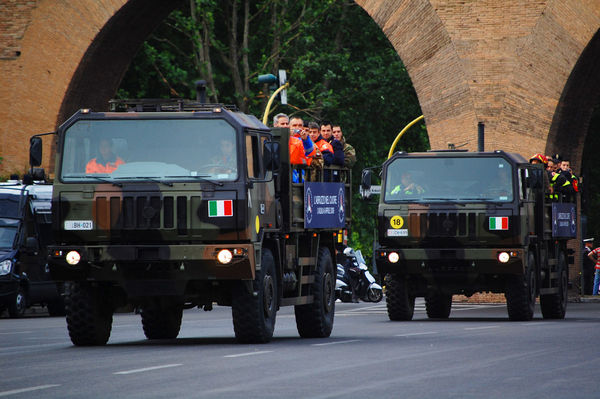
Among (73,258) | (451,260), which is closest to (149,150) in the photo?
(73,258)

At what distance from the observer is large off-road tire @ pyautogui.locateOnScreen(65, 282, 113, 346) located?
16719 millimetres

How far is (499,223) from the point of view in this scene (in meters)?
23.3

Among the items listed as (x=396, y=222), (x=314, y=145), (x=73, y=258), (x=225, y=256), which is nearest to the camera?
(x=225, y=256)

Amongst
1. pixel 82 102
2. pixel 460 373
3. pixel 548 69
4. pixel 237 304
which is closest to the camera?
pixel 460 373

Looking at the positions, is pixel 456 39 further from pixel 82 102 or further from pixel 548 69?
pixel 82 102

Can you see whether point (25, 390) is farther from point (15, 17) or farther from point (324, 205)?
point (15, 17)

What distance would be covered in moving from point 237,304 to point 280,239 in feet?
5.64

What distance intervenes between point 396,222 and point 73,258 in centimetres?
829

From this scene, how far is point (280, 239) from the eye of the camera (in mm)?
17969

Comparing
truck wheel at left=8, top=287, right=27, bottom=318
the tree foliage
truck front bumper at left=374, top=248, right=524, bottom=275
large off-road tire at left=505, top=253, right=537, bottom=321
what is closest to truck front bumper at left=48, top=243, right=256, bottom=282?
truck front bumper at left=374, top=248, right=524, bottom=275

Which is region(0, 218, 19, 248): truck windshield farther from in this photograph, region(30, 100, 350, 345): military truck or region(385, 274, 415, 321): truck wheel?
region(30, 100, 350, 345): military truck

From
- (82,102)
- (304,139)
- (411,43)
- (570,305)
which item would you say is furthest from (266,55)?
(304,139)

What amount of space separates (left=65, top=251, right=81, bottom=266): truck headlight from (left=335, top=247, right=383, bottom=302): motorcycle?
18.7 metres

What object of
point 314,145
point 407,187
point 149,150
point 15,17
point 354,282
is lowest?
point 354,282
